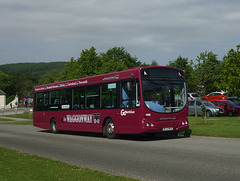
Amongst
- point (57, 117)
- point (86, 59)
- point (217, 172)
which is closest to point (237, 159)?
point (217, 172)

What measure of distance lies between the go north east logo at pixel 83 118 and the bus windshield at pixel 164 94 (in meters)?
3.69

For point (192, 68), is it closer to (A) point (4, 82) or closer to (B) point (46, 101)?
(B) point (46, 101)

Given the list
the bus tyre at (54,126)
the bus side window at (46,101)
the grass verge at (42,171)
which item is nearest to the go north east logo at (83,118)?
the bus tyre at (54,126)

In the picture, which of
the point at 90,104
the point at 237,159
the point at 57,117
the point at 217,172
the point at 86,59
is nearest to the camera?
the point at 217,172

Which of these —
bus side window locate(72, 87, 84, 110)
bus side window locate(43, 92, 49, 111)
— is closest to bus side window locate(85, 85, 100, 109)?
bus side window locate(72, 87, 84, 110)

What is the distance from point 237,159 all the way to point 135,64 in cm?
7999

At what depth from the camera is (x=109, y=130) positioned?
16922 mm

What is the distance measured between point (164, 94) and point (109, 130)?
3.41 metres

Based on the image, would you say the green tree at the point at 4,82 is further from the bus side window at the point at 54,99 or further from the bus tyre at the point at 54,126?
the bus tyre at the point at 54,126

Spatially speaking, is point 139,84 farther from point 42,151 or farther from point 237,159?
point 237,159

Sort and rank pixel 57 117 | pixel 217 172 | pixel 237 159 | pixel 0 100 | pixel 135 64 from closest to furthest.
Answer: pixel 217 172 < pixel 237 159 < pixel 57 117 < pixel 135 64 < pixel 0 100

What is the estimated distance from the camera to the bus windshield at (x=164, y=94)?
1479 centimetres

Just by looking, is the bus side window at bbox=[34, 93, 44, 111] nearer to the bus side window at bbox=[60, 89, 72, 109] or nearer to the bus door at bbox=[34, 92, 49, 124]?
the bus door at bbox=[34, 92, 49, 124]

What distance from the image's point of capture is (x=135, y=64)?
88.9 meters
